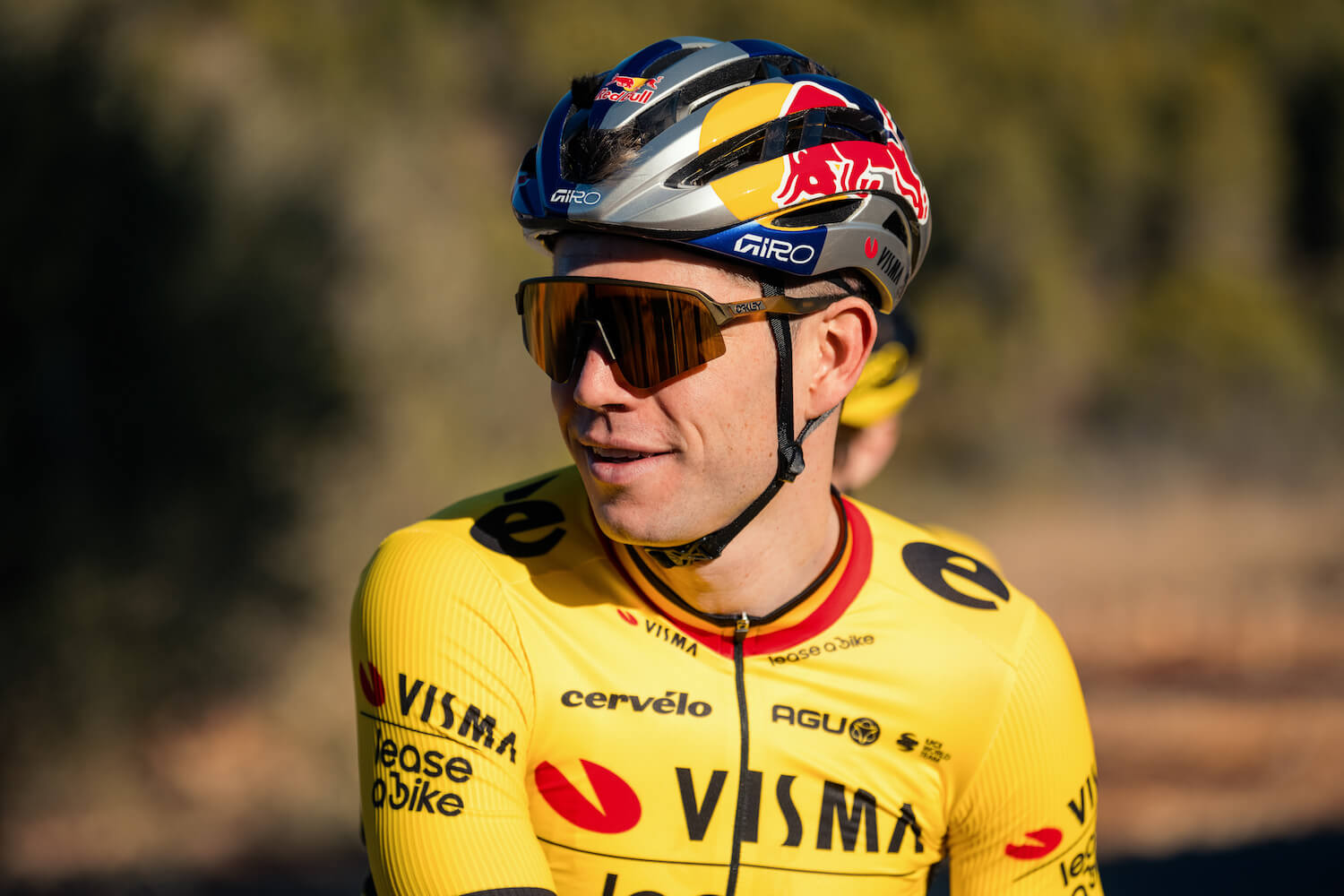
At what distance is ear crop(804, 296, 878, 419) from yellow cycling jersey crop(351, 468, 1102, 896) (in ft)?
1.26

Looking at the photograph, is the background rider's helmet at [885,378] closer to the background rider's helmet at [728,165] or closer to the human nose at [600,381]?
the background rider's helmet at [728,165]

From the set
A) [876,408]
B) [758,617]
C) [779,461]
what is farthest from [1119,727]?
[779,461]

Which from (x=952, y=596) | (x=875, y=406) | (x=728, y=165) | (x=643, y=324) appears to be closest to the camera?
(x=643, y=324)

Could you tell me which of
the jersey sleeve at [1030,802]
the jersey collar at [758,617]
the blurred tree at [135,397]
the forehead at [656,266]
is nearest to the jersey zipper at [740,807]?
the jersey collar at [758,617]

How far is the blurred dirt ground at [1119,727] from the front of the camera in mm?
7418

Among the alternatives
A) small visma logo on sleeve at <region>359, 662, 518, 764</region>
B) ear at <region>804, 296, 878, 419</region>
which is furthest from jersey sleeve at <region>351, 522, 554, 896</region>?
ear at <region>804, 296, 878, 419</region>

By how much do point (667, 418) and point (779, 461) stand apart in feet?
0.84

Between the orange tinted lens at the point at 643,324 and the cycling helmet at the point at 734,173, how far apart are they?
0.35 feet

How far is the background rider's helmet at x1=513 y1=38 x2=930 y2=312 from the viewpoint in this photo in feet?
6.45

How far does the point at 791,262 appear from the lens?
6.66ft

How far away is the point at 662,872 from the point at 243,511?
6723mm

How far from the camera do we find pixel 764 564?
222 cm

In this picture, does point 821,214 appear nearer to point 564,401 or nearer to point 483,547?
point 564,401

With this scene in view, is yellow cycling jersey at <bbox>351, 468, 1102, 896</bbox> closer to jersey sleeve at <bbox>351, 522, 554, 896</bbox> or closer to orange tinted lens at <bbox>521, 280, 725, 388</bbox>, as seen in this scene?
jersey sleeve at <bbox>351, 522, 554, 896</bbox>
